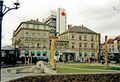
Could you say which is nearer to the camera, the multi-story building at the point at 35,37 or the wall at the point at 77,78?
the wall at the point at 77,78

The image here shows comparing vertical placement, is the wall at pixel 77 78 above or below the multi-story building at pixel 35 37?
below

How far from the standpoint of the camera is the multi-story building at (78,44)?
10709cm

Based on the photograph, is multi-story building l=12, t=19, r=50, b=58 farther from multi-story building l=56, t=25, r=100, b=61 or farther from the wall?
the wall

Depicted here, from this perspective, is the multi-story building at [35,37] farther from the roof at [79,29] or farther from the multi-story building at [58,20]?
the multi-story building at [58,20]

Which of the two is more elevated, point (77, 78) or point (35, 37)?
point (35, 37)

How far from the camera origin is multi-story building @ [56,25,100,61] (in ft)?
351

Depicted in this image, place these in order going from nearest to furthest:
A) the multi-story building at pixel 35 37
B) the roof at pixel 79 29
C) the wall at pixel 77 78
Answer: the wall at pixel 77 78 < the multi-story building at pixel 35 37 < the roof at pixel 79 29

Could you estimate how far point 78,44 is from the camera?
112 metres

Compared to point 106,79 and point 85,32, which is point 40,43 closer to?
point 85,32

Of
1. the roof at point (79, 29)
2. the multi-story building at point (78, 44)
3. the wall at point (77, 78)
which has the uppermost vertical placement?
the roof at point (79, 29)

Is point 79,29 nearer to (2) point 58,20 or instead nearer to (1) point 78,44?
(1) point 78,44

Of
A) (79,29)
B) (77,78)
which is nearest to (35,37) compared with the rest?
(79,29)

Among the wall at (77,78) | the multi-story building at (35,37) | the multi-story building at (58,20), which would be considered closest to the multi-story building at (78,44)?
the multi-story building at (35,37)

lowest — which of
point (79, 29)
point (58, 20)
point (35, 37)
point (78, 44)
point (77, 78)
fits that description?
point (77, 78)
